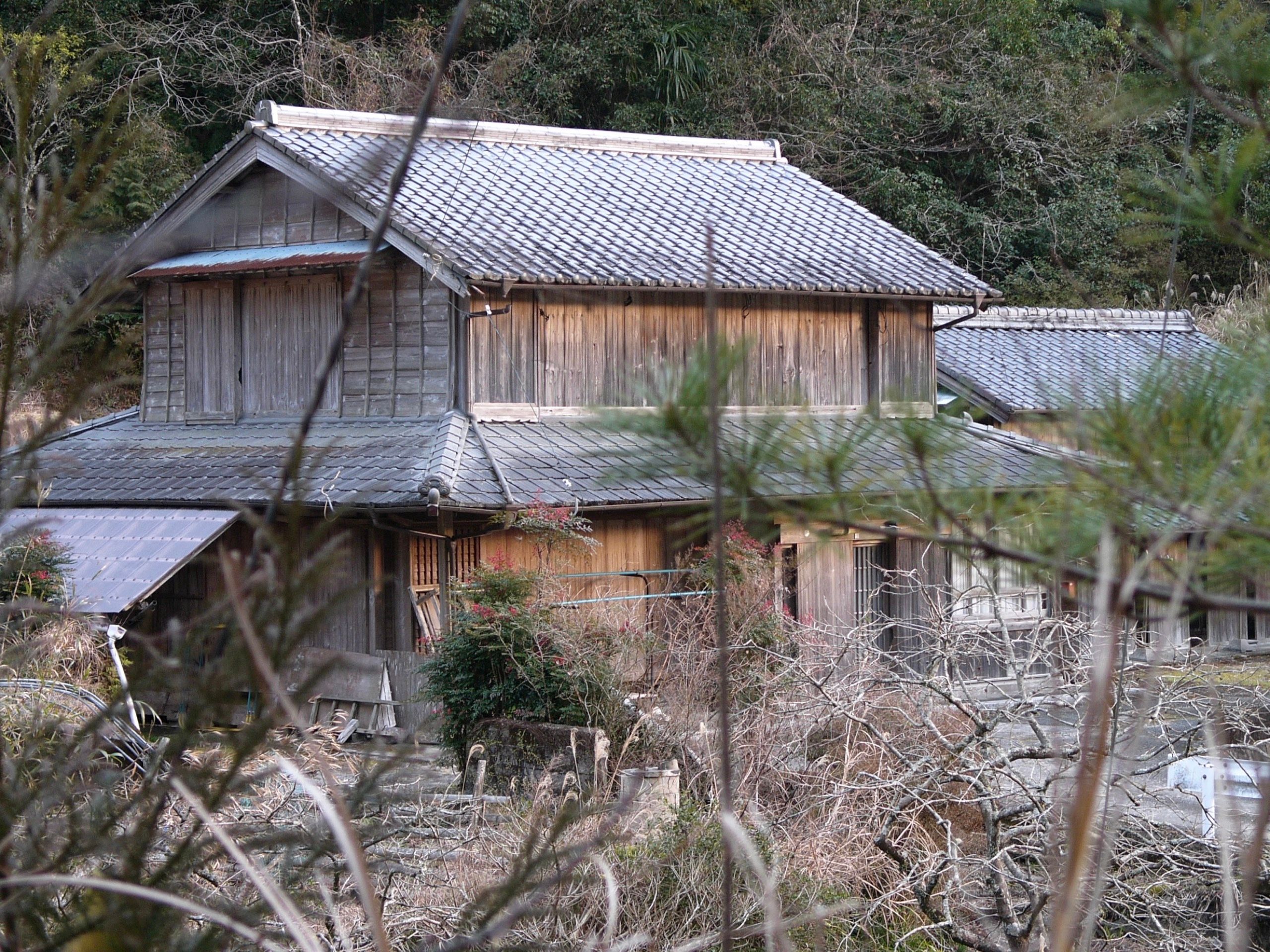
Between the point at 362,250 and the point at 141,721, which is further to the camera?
the point at 362,250

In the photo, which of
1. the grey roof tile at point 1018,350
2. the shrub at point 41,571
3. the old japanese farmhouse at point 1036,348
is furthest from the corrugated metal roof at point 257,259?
the grey roof tile at point 1018,350

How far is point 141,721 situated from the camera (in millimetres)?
9898

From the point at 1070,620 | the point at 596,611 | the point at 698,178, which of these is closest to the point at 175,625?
the point at 1070,620

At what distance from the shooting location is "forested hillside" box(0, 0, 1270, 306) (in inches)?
878

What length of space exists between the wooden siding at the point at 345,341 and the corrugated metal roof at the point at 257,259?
30 cm

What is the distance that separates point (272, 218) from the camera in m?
14.2

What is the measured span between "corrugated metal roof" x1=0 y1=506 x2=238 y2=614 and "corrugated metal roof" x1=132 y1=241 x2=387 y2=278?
8.78 ft

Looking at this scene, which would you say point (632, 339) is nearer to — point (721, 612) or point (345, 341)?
point (345, 341)

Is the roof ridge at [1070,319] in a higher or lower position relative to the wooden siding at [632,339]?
higher

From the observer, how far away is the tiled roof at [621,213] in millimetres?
12648

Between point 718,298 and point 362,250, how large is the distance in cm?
360

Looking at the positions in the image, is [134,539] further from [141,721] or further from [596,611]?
[596,611]

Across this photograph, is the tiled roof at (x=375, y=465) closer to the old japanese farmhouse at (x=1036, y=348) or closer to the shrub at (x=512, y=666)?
the shrub at (x=512, y=666)


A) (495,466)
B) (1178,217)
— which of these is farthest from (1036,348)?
(1178,217)
